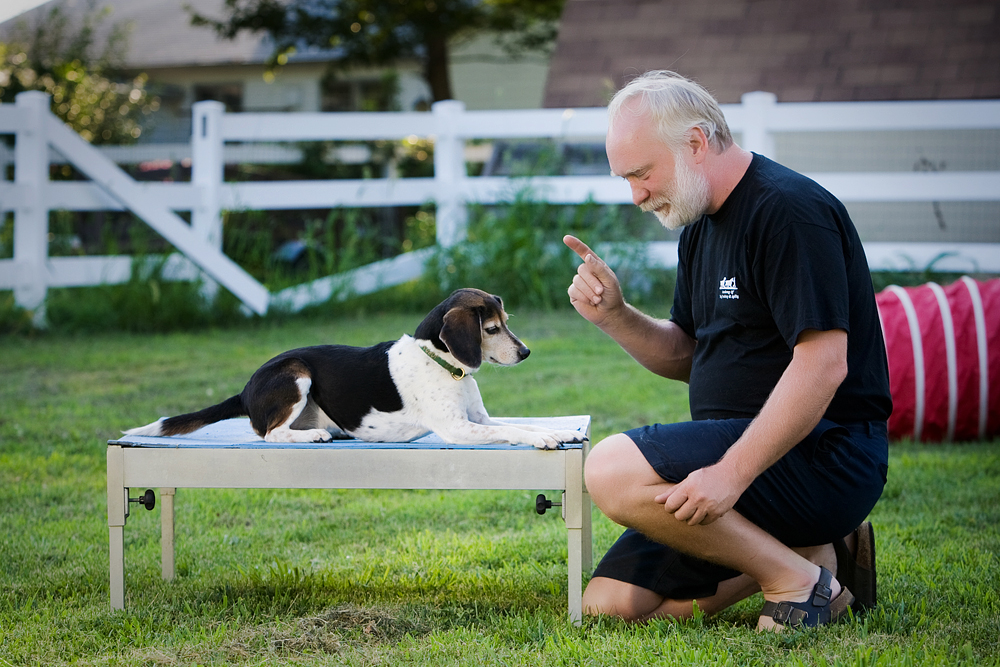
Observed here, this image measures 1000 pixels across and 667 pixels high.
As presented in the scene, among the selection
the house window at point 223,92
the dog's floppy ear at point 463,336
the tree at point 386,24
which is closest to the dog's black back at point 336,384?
the dog's floppy ear at point 463,336

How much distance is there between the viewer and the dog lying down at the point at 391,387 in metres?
3.07

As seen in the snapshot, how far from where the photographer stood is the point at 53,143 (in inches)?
328

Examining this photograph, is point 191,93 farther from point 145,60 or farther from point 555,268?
point 555,268

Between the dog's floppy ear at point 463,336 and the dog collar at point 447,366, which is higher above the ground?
the dog's floppy ear at point 463,336

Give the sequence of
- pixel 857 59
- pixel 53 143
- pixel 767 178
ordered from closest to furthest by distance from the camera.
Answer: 1. pixel 767 178
2. pixel 53 143
3. pixel 857 59

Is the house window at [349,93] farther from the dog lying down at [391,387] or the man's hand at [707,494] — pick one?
the man's hand at [707,494]

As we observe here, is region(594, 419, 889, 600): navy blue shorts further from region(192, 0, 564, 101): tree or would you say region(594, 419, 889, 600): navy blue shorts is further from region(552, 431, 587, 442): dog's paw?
region(192, 0, 564, 101): tree

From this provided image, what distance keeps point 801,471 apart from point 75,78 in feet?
48.3

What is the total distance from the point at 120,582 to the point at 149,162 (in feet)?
29.3

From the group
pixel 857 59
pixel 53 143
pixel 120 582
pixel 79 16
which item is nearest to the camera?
pixel 120 582

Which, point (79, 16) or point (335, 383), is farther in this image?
point (79, 16)

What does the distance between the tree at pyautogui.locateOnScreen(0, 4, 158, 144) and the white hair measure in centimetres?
1044

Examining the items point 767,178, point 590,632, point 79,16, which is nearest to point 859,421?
point 767,178

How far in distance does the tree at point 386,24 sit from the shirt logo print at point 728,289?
15151 mm
